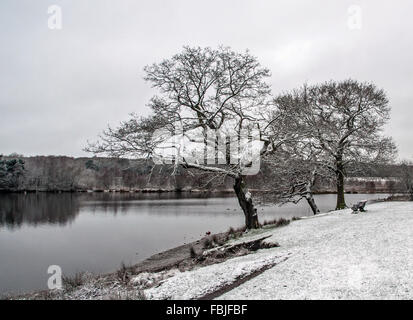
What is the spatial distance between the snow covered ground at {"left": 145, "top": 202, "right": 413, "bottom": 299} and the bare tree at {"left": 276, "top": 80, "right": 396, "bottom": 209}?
12.1 meters

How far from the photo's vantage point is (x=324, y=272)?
27.4ft

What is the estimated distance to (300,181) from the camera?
81.3 ft

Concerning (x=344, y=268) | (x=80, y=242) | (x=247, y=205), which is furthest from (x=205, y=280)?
(x=80, y=242)

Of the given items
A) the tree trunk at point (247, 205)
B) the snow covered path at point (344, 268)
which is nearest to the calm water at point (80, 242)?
the tree trunk at point (247, 205)

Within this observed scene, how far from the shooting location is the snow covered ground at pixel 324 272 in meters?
7.31

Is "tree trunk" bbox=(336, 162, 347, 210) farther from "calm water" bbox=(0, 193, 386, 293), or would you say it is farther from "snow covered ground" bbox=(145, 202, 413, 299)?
"snow covered ground" bbox=(145, 202, 413, 299)

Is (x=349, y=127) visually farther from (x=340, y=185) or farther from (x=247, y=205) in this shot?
(x=247, y=205)

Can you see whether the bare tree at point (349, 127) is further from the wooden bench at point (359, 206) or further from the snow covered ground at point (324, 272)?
the snow covered ground at point (324, 272)

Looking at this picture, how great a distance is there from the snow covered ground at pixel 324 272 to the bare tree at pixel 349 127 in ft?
39.6

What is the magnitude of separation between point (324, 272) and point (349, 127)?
19.1 metres

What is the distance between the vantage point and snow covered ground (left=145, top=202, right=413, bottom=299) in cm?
731

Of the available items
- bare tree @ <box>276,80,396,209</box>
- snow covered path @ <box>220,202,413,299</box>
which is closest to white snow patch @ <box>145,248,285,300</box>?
snow covered path @ <box>220,202,413,299</box>
